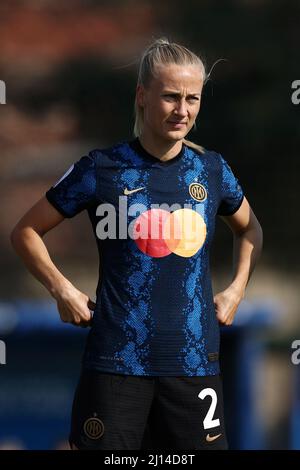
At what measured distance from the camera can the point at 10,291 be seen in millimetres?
4551

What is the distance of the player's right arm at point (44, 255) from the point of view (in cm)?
273

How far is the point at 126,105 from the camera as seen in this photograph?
182 inches

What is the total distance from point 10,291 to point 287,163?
133 centimetres

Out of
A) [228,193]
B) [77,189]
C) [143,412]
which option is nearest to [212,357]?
[143,412]

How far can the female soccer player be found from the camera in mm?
2650

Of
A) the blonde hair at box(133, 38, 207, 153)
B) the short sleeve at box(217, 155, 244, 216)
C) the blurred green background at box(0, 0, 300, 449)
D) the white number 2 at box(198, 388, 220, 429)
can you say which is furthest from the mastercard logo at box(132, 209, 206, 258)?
the blurred green background at box(0, 0, 300, 449)

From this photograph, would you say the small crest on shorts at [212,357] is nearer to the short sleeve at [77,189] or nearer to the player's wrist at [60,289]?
the player's wrist at [60,289]

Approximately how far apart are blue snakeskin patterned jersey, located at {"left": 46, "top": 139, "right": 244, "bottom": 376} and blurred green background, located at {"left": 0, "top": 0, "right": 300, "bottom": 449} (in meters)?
1.79

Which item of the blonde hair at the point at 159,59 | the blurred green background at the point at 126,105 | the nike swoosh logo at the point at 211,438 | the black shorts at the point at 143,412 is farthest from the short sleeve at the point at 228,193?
the blurred green background at the point at 126,105

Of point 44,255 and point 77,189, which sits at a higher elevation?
point 77,189

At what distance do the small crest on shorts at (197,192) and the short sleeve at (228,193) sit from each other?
0.09 m

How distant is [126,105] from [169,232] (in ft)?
6.60

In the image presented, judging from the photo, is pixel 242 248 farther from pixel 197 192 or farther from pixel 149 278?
pixel 149 278
